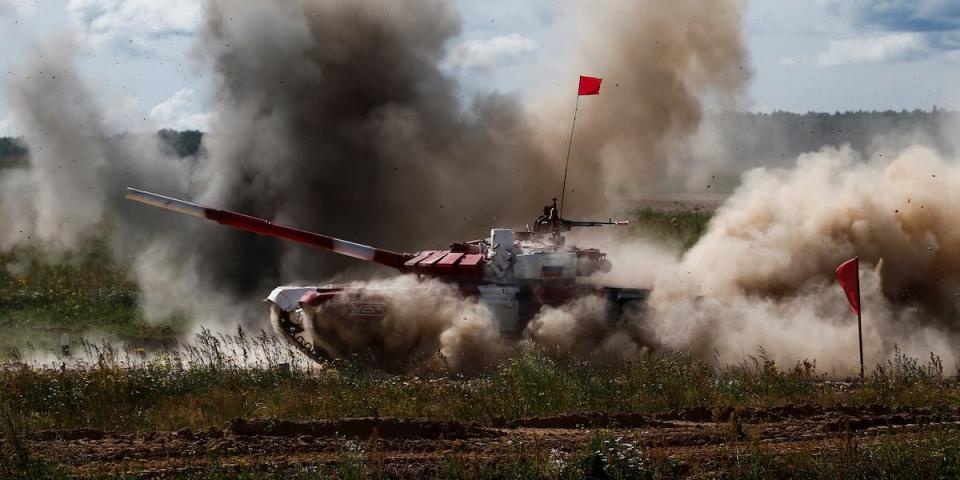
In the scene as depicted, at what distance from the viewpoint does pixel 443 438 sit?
1165cm

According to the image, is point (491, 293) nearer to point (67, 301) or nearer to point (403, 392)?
point (403, 392)

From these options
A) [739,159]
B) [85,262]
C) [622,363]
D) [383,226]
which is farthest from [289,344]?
[739,159]

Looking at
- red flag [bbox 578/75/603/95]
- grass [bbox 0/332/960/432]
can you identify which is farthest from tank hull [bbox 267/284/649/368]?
red flag [bbox 578/75/603/95]

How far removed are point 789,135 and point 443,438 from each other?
303ft

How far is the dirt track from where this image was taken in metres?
10.7

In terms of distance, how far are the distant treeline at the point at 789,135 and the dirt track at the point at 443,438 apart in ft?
51.7

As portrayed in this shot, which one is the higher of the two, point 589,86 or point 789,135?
point 789,135

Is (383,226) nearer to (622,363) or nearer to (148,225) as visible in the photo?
(148,225)

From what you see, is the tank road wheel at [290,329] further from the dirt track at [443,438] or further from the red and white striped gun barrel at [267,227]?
the dirt track at [443,438]

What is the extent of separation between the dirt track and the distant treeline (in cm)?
1575

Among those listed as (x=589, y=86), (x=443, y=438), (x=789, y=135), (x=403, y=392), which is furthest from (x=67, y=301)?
(x=789, y=135)

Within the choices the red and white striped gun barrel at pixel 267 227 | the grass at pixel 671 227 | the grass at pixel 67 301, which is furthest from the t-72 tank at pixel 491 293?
the grass at pixel 671 227

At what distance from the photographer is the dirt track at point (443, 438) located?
1066 cm

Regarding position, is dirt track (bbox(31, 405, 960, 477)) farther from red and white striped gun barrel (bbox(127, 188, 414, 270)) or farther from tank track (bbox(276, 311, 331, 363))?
red and white striped gun barrel (bbox(127, 188, 414, 270))
